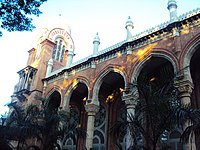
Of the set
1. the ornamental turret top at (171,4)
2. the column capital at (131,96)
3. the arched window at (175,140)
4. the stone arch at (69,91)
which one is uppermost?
the ornamental turret top at (171,4)

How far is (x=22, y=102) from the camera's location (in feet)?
69.6

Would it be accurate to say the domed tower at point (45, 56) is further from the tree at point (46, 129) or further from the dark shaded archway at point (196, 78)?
the dark shaded archway at point (196, 78)

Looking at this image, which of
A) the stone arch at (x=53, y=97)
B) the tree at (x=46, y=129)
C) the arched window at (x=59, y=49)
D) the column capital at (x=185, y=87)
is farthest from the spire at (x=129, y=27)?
the arched window at (x=59, y=49)

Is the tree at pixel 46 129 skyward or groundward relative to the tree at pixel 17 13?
groundward

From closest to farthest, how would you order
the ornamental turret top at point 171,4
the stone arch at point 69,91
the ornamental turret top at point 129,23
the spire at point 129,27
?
the ornamental turret top at point 171,4, the spire at point 129,27, the ornamental turret top at point 129,23, the stone arch at point 69,91

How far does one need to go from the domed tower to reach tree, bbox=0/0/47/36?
11.5m

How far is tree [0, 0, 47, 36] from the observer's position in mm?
7351

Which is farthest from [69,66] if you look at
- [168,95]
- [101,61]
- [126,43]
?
[168,95]

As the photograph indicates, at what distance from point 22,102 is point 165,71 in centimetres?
1250

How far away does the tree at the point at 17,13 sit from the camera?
24.1ft

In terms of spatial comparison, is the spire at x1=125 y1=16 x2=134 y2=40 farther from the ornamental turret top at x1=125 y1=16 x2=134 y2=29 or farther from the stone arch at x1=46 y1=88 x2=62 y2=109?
the stone arch at x1=46 y1=88 x2=62 y2=109

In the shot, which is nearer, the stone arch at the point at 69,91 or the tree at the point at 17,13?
the tree at the point at 17,13

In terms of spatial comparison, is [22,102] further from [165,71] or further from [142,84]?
[142,84]

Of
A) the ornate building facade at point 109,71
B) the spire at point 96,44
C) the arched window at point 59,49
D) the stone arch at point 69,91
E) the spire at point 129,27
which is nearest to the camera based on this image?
the ornate building facade at point 109,71
